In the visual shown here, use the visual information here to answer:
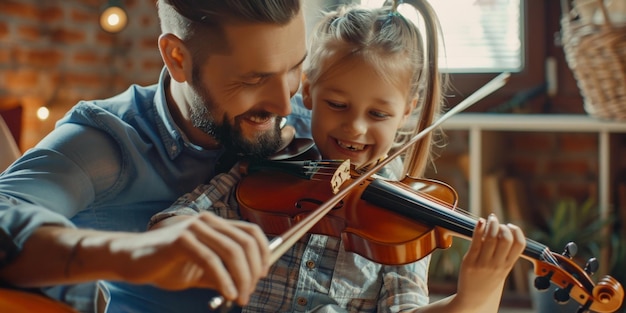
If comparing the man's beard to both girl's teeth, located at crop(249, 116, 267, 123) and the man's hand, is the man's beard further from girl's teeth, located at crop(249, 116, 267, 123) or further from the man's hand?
the man's hand

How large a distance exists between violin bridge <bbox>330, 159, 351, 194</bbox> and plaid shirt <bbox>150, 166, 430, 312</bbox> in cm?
11

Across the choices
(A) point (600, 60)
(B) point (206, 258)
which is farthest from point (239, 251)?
(A) point (600, 60)

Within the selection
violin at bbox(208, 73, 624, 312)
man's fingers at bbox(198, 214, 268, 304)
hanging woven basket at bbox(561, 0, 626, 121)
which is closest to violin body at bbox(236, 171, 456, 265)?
violin at bbox(208, 73, 624, 312)

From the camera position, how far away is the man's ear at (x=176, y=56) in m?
1.17

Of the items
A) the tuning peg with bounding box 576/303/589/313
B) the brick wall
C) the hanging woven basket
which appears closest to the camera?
the tuning peg with bounding box 576/303/589/313

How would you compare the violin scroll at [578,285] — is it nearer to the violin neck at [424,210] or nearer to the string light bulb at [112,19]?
the violin neck at [424,210]

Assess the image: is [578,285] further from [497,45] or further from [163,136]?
[497,45]

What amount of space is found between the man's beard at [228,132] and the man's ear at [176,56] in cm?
3

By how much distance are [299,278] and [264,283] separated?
0.18ft

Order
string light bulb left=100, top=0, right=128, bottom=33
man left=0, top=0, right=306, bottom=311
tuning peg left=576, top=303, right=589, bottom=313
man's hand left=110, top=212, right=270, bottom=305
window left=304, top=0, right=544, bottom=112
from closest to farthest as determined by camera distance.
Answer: man's hand left=110, top=212, right=270, bottom=305 → man left=0, top=0, right=306, bottom=311 → tuning peg left=576, top=303, right=589, bottom=313 → string light bulb left=100, top=0, right=128, bottom=33 → window left=304, top=0, right=544, bottom=112

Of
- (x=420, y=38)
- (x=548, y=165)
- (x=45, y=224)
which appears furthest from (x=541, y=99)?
(x=45, y=224)

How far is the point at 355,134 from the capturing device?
3.84 feet

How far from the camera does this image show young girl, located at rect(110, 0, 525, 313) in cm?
112

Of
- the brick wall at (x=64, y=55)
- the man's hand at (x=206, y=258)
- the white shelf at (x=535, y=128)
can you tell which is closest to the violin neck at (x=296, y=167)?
the man's hand at (x=206, y=258)
